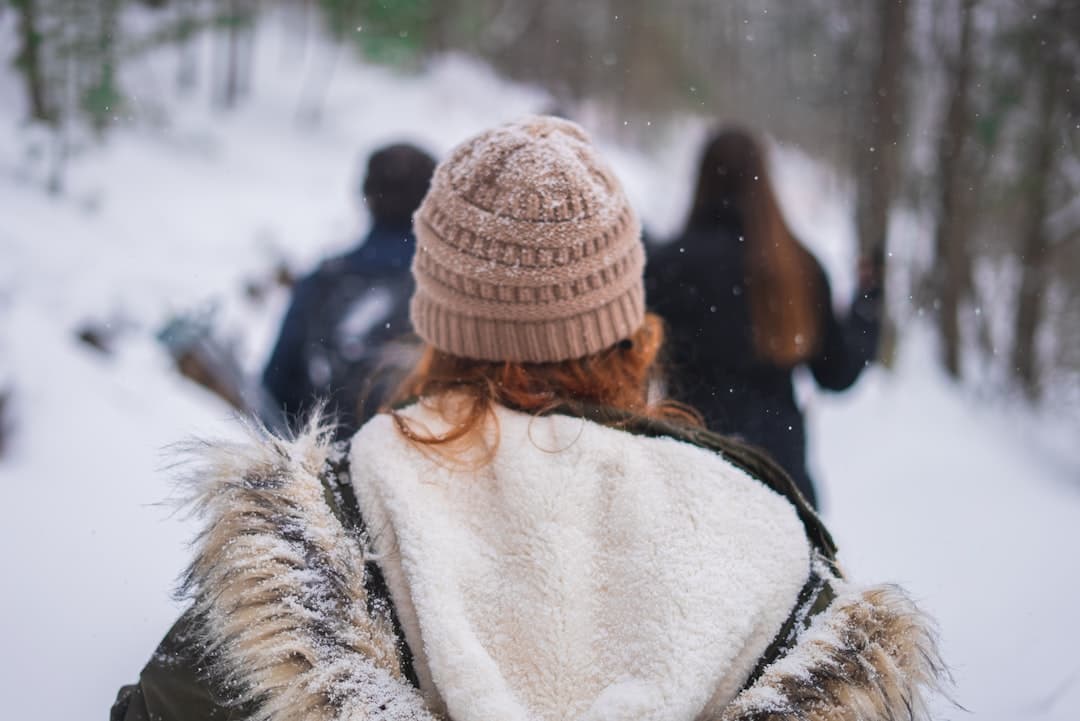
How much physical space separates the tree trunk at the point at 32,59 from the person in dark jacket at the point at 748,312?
24.3 feet

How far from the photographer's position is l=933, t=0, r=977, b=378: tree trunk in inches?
244

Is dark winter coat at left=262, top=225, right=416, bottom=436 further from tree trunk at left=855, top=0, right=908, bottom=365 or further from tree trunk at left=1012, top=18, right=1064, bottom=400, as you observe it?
tree trunk at left=1012, top=18, right=1064, bottom=400

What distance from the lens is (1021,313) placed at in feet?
23.7

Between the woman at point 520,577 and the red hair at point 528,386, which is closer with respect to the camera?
the woman at point 520,577

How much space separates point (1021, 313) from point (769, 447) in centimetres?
601

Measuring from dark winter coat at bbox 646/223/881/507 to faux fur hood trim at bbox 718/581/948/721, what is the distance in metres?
1.25

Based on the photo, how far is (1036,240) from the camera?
22.7ft

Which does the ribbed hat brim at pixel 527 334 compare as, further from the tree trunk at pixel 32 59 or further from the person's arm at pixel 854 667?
the tree trunk at pixel 32 59

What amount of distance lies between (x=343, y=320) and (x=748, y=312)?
1.37 metres

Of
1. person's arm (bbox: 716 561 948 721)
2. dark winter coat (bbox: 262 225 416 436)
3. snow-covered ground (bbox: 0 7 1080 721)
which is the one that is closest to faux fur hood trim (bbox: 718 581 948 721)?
person's arm (bbox: 716 561 948 721)

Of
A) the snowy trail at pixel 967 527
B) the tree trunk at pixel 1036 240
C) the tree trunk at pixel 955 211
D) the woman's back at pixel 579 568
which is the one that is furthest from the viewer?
the tree trunk at pixel 955 211

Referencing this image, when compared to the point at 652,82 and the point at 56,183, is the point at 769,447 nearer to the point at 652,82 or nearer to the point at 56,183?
the point at 56,183

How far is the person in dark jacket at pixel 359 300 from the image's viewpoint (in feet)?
8.93

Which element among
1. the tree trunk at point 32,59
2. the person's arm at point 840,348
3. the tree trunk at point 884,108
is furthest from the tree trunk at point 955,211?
the tree trunk at point 32,59
